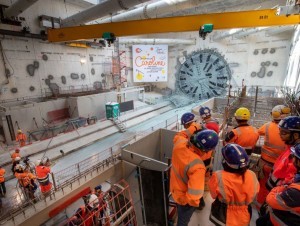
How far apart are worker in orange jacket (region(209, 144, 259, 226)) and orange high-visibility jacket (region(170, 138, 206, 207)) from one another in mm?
178

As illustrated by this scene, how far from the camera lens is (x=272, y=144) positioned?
9.53 ft

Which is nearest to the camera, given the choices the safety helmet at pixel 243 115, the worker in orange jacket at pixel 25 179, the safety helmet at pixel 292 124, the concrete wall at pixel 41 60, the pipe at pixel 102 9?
the safety helmet at pixel 292 124

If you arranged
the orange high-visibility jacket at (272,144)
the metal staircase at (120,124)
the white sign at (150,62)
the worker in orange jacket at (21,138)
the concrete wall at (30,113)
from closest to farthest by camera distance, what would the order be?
1. the orange high-visibility jacket at (272,144)
2. the worker in orange jacket at (21,138)
3. the concrete wall at (30,113)
4. the metal staircase at (120,124)
5. the white sign at (150,62)

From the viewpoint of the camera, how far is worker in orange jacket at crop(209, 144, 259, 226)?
1.78m

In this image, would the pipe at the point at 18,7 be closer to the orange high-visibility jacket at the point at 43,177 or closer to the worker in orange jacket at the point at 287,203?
the orange high-visibility jacket at the point at 43,177

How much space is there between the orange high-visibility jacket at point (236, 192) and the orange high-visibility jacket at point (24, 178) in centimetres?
446

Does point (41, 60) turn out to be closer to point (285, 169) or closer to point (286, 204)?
point (285, 169)

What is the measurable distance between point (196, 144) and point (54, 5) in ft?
39.8

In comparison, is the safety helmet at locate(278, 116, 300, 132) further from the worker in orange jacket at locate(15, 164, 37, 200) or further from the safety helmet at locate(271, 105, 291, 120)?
the worker in orange jacket at locate(15, 164, 37, 200)

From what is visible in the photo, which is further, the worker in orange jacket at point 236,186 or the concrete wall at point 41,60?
the concrete wall at point 41,60

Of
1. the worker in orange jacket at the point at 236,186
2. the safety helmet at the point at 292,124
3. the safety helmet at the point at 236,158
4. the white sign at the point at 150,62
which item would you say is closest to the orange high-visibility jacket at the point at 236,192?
the worker in orange jacket at the point at 236,186

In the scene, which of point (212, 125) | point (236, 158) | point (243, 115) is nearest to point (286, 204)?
point (236, 158)

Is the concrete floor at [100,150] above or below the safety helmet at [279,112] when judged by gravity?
below

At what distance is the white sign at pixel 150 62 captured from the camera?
571 inches
